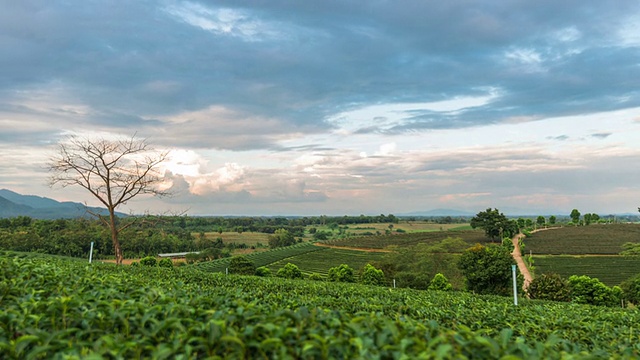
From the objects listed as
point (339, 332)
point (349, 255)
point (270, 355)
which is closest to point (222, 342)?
point (270, 355)

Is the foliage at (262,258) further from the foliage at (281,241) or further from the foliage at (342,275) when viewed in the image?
the foliage at (342,275)

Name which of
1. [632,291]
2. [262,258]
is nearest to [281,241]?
[262,258]

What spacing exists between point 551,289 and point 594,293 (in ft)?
14.9

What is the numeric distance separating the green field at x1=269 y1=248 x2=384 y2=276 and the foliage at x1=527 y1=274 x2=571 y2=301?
34882 millimetres

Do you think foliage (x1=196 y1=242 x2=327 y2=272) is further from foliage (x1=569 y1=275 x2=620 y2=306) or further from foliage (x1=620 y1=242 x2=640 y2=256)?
foliage (x1=620 y1=242 x2=640 y2=256)

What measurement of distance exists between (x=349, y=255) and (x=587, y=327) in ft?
250

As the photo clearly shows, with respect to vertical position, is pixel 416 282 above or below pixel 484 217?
below

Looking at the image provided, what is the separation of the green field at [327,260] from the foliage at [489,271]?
30027 millimetres

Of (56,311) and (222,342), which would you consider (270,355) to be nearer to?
(222,342)

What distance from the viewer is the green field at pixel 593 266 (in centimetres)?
5303

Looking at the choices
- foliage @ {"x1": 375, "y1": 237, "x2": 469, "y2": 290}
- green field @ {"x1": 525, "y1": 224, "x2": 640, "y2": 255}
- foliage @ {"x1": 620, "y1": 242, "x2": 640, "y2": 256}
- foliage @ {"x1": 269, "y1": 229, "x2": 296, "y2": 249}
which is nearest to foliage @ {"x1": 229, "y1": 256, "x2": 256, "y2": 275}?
foliage @ {"x1": 375, "y1": 237, "x2": 469, "y2": 290}

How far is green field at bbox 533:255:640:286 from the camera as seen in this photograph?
53031 millimetres

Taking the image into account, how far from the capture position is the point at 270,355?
2189 mm

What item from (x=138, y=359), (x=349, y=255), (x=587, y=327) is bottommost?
(x=349, y=255)
